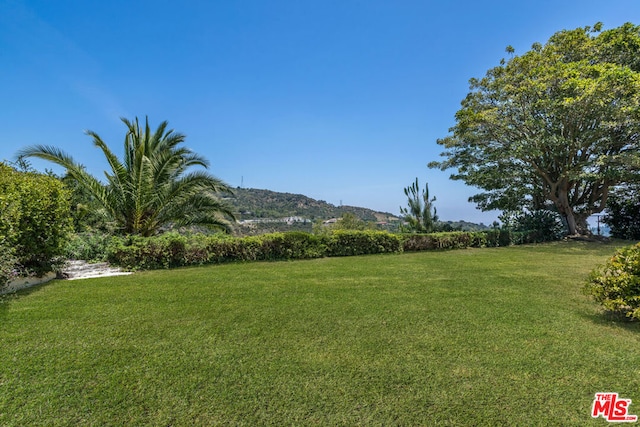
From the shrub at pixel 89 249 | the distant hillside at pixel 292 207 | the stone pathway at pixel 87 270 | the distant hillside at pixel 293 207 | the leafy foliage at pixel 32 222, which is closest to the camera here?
the leafy foliage at pixel 32 222

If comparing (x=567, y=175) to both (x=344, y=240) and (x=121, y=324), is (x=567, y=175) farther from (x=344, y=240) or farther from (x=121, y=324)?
(x=121, y=324)

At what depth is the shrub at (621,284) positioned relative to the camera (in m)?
3.72

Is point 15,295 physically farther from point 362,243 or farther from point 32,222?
point 362,243

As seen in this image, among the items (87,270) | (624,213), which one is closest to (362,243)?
(87,270)

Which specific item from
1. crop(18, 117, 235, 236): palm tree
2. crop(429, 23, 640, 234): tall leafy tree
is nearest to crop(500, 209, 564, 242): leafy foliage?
crop(429, 23, 640, 234): tall leafy tree

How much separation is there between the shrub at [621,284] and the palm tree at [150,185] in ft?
30.1

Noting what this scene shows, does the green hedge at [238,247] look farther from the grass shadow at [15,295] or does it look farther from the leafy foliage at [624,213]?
the leafy foliage at [624,213]

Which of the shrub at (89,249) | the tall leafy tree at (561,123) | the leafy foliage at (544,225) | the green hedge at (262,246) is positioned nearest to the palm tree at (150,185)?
the shrub at (89,249)

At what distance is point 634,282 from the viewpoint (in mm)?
3695

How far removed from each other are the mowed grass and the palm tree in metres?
3.98

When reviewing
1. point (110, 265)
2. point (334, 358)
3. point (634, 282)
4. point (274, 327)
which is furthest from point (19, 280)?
point (634, 282)

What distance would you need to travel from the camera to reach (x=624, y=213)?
15.2m

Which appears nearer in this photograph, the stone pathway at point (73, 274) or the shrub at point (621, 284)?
the shrub at point (621, 284)

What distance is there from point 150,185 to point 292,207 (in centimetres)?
3493
